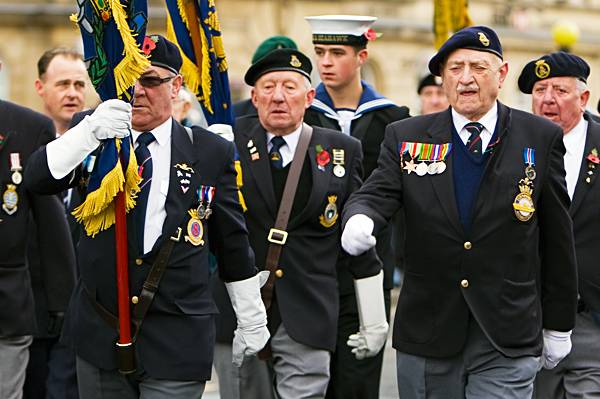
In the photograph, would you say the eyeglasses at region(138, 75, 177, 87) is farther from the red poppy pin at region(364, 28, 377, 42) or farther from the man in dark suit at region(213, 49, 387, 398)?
the red poppy pin at region(364, 28, 377, 42)

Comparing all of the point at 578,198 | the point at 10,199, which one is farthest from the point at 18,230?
the point at 578,198

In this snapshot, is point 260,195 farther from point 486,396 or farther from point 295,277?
point 486,396

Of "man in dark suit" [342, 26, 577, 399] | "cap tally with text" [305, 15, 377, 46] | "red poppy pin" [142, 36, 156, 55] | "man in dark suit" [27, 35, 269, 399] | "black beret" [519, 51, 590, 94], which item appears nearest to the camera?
"man in dark suit" [27, 35, 269, 399]

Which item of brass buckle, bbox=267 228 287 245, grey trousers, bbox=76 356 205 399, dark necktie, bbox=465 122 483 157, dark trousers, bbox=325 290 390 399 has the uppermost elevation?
dark necktie, bbox=465 122 483 157

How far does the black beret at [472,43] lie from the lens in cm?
586

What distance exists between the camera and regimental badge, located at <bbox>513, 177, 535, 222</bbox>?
5.71 metres

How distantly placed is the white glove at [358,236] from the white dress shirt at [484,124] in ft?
2.39

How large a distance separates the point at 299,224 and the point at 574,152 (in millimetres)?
1529

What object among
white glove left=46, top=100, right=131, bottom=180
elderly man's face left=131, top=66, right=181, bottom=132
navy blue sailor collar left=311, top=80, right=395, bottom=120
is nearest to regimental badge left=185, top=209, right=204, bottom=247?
elderly man's face left=131, top=66, right=181, bottom=132

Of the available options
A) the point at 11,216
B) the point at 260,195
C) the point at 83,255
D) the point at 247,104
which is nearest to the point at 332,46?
the point at 247,104

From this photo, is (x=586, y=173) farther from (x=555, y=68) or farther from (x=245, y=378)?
(x=245, y=378)

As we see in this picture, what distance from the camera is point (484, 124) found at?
5.89 m

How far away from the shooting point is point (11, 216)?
21.6 ft

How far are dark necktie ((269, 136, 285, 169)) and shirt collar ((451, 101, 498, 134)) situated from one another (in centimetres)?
141
